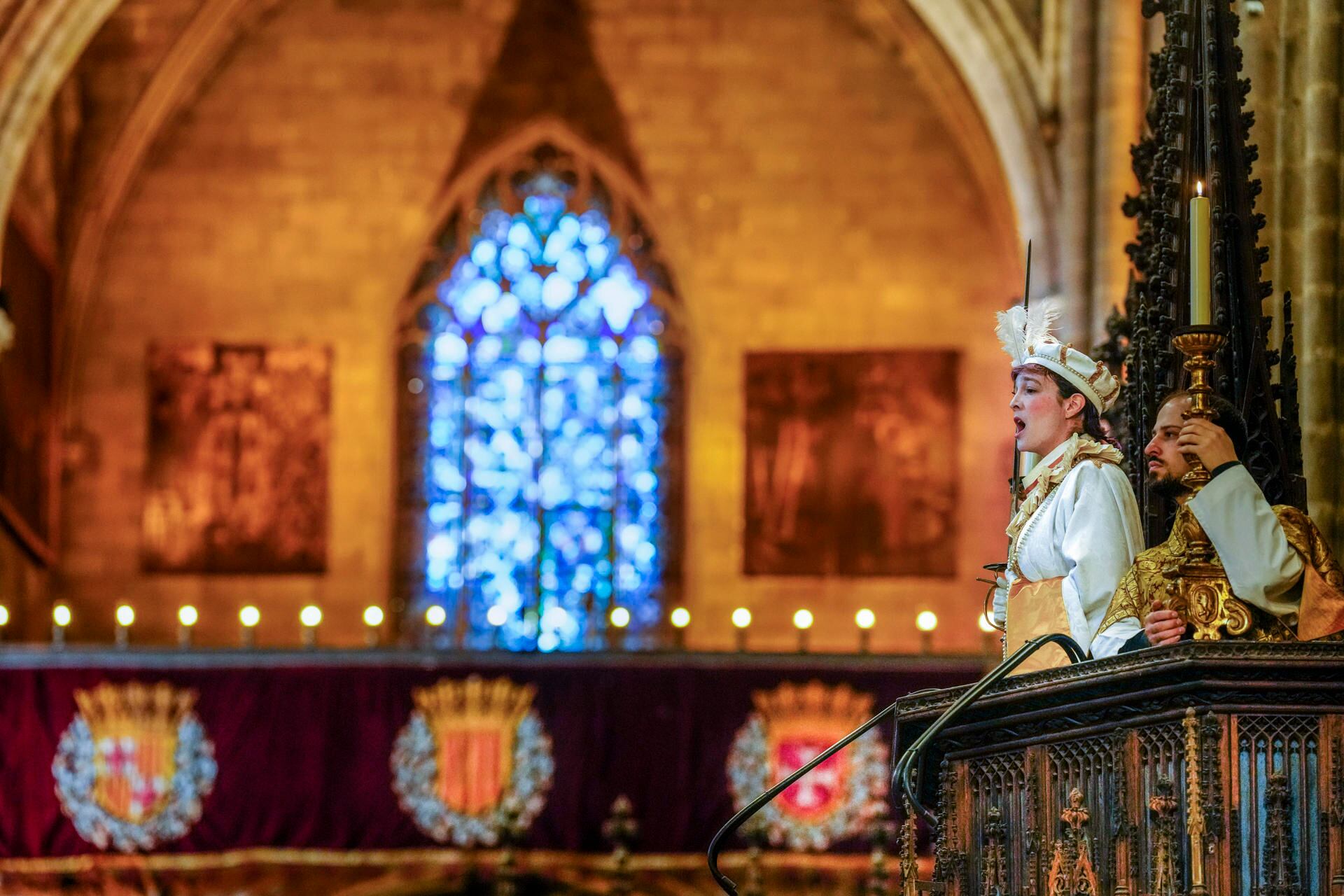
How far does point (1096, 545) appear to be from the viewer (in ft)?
17.1

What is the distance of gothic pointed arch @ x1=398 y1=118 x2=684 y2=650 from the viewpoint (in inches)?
741

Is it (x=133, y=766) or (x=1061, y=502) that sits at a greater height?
(x=1061, y=502)

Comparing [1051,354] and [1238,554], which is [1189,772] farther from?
[1051,354]

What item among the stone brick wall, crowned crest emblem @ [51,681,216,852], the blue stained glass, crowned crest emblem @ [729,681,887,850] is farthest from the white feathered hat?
the blue stained glass

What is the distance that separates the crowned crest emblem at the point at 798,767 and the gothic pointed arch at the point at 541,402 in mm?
4628

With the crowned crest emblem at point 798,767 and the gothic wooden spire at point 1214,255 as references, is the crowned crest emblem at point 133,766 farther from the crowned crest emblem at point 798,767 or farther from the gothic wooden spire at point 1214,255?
the gothic wooden spire at point 1214,255

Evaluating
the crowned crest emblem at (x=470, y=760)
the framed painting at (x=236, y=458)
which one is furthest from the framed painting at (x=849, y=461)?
the crowned crest emblem at (x=470, y=760)

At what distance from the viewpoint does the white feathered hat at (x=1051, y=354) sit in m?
5.55

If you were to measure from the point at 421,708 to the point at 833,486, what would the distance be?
17.4 ft

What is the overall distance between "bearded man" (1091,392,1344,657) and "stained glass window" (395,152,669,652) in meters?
13.7

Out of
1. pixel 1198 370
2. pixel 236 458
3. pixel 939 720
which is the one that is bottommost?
pixel 939 720

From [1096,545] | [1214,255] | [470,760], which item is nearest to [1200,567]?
[1096,545]

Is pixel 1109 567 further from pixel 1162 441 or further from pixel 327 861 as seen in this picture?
pixel 327 861

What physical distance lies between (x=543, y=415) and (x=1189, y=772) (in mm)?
15145
